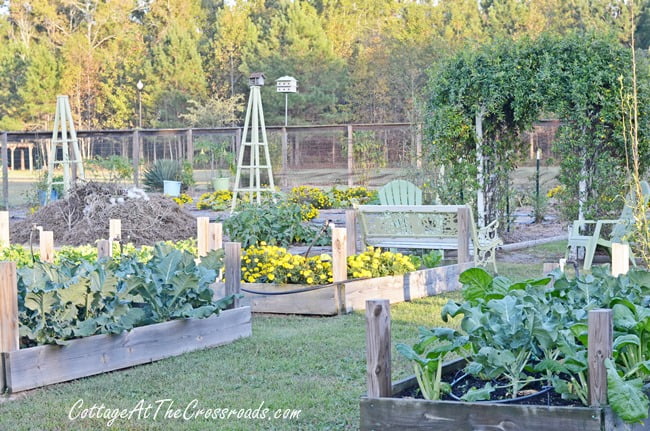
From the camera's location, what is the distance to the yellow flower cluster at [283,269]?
727 cm

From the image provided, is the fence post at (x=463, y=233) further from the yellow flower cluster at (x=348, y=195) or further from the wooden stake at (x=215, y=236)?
the yellow flower cluster at (x=348, y=195)

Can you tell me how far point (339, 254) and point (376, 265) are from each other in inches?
21.6

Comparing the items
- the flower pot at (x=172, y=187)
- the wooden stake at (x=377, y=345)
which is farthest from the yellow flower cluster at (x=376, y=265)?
the flower pot at (x=172, y=187)

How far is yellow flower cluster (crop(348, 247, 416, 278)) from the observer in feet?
24.4

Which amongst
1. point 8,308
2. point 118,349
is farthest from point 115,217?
point 8,308

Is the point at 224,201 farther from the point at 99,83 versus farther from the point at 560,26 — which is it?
the point at 99,83

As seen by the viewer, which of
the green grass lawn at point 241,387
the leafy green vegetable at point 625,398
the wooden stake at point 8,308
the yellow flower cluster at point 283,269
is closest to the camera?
the leafy green vegetable at point 625,398

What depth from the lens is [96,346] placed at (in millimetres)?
5051

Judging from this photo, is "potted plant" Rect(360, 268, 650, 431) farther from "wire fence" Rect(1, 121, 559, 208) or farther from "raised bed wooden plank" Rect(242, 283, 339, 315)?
"wire fence" Rect(1, 121, 559, 208)

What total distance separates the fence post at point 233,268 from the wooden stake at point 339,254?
1043 millimetres

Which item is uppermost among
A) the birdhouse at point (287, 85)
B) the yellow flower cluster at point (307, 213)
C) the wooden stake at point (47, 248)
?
→ the birdhouse at point (287, 85)

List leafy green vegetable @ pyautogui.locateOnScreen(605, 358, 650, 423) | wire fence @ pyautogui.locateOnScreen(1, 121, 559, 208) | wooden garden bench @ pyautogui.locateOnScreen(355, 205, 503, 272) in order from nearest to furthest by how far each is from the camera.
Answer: leafy green vegetable @ pyautogui.locateOnScreen(605, 358, 650, 423) < wooden garden bench @ pyautogui.locateOnScreen(355, 205, 503, 272) < wire fence @ pyautogui.locateOnScreen(1, 121, 559, 208)

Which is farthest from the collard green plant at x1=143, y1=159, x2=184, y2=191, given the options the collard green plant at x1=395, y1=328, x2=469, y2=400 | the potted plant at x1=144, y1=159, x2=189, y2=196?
the collard green plant at x1=395, y1=328, x2=469, y2=400

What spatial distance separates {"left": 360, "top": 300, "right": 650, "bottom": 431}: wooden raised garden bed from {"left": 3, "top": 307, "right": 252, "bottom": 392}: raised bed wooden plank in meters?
2.03
